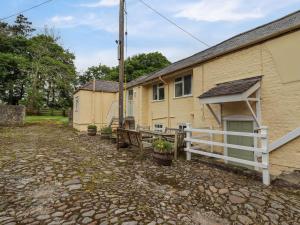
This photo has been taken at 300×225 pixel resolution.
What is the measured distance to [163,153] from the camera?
6547 mm

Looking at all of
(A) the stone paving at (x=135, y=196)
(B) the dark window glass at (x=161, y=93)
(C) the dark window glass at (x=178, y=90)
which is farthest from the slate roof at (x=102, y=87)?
(A) the stone paving at (x=135, y=196)

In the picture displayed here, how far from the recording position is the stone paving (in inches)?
136

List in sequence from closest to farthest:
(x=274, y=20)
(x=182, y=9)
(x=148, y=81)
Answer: (x=274, y=20)
(x=182, y=9)
(x=148, y=81)

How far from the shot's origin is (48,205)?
12.5ft

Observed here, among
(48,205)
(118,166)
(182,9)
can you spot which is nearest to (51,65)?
(182,9)

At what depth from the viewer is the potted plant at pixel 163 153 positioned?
6558mm

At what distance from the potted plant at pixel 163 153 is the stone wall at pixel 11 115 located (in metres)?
19.4

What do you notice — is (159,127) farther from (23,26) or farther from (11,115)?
(23,26)

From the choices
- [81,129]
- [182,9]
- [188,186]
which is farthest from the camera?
[81,129]

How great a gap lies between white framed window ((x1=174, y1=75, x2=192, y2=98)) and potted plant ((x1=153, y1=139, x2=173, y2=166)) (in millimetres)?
4200

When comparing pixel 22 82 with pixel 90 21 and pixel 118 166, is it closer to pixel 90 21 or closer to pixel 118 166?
pixel 90 21

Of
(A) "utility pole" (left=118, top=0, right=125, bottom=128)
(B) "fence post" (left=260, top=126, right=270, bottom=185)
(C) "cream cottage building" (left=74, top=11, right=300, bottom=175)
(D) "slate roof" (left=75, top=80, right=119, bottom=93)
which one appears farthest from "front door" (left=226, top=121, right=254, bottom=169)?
(D) "slate roof" (left=75, top=80, right=119, bottom=93)

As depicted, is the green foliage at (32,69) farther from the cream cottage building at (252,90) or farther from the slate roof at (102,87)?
the cream cottage building at (252,90)

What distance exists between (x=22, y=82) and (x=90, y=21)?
25075 millimetres
